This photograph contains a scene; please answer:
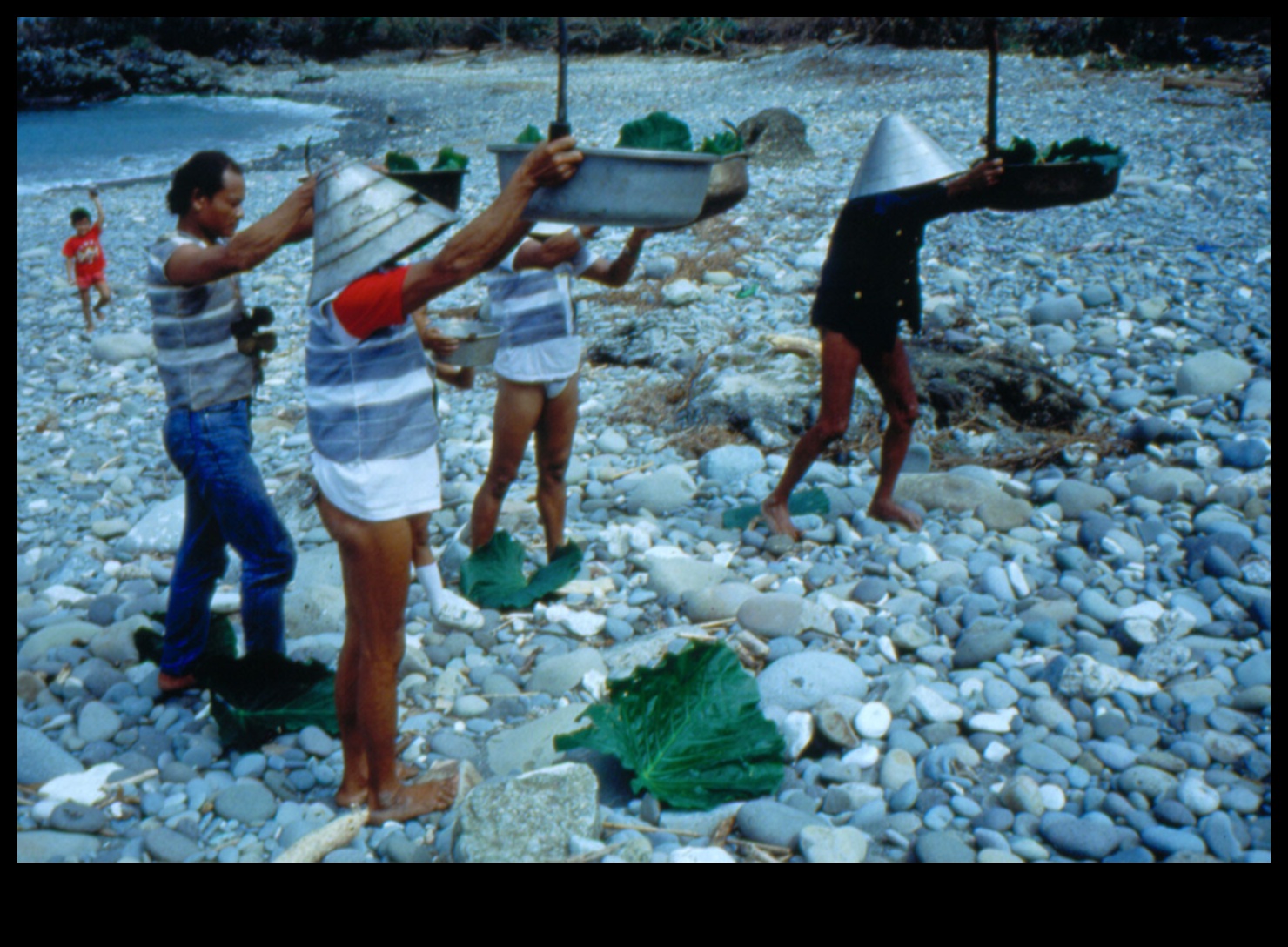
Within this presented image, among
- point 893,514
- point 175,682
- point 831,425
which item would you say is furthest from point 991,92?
point 175,682

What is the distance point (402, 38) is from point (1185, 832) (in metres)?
43.4

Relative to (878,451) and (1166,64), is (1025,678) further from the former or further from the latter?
(1166,64)

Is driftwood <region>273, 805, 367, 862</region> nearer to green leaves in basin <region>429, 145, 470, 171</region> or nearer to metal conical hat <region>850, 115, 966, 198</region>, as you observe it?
green leaves in basin <region>429, 145, 470, 171</region>

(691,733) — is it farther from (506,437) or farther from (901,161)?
(901,161)

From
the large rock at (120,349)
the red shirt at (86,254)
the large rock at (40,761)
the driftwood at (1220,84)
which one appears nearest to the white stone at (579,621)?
the large rock at (40,761)

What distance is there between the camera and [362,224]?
227 centimetres

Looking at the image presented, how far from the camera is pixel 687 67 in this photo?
28.7 m

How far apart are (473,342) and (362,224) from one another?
1144 mm

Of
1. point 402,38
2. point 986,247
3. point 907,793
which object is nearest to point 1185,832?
point 907,793

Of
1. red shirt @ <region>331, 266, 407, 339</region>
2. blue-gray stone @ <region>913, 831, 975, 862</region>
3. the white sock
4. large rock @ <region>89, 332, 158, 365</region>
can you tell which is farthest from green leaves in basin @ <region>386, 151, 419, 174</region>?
large rock @ <region>89, 332, 158, 365</region>

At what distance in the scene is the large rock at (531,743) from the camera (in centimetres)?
311

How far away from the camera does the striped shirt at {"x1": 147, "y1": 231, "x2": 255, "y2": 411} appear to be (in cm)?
301

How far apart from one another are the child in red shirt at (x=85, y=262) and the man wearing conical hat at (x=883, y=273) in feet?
24.3

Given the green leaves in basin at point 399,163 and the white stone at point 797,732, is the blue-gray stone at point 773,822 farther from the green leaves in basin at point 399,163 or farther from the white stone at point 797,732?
the green leaves in basin at point 399,163
